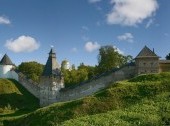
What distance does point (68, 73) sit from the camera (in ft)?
251

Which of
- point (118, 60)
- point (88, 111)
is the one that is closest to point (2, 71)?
point (118, 60)

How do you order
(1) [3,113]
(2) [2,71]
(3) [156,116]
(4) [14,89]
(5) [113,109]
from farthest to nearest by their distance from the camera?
(2) [2,71], (4) [14,89], (1) [3,113], (5) [113,109], (3) [156,116]

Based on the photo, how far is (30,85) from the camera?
69.5m

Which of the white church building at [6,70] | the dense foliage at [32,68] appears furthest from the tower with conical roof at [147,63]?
the dense foliage at [32,68]

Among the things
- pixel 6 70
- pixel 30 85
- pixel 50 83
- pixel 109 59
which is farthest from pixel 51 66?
pixel 109 59

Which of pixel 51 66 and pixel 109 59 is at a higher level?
pixel 109 59

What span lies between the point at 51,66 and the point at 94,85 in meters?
6.37

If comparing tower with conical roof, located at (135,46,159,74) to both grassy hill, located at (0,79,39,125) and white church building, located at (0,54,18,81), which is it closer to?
grassy hill, located at (0,79,39,125)

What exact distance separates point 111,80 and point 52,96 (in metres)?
7.74

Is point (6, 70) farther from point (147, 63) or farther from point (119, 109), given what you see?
point (119, 109)

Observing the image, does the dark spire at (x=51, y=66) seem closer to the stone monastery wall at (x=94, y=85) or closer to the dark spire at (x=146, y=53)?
the stone monastery wall at (x=94, y=85)

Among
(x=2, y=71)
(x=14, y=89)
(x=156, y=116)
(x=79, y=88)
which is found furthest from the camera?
(x=2, y=71)

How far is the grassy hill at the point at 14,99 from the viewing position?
5753 centimetres

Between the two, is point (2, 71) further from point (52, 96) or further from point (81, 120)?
point (81, 120)
